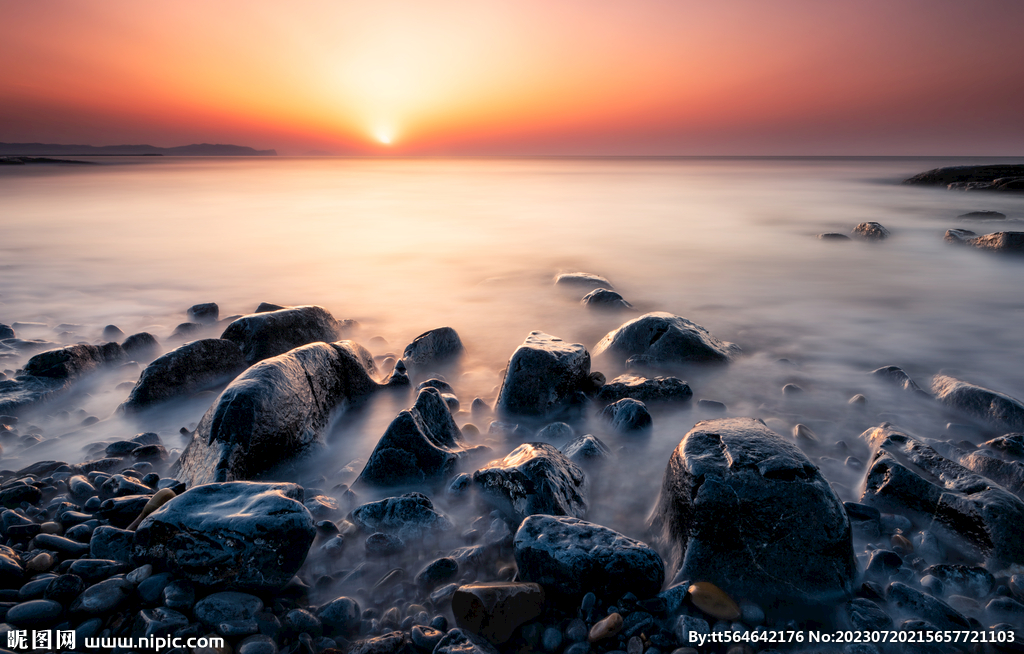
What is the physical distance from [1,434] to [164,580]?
2.27 meters

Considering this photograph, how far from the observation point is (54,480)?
2625 millimetres

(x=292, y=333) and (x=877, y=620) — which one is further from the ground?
(x=292, y=333)

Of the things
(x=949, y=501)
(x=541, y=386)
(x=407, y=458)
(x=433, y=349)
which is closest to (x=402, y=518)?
(x=407, y=458)

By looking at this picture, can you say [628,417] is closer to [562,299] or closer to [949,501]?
[949,501]

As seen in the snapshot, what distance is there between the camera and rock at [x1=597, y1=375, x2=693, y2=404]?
3664 mm

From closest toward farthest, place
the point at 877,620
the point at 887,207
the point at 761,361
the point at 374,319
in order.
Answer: the point at 877,620 < the point at 761,361 < the point at 374,319 < the point at 887,207

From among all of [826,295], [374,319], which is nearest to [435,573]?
[374,319]

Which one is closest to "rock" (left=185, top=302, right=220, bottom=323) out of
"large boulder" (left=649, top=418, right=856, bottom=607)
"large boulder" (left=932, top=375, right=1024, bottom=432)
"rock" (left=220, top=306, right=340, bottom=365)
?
"rock" (left=220, top=306, right=340, bottom=365)

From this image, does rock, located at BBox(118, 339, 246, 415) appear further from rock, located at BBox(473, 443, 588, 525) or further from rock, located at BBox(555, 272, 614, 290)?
rock, located at BBox(555, 272, 614, 290)

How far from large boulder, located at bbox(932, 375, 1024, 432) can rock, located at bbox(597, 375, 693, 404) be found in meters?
1.74

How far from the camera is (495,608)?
1809 mm

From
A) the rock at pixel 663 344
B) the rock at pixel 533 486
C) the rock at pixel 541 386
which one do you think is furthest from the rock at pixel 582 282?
the rock at pixel 533 486

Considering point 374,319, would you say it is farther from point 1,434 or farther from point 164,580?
point 164,580

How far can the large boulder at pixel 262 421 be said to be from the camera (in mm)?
2527
